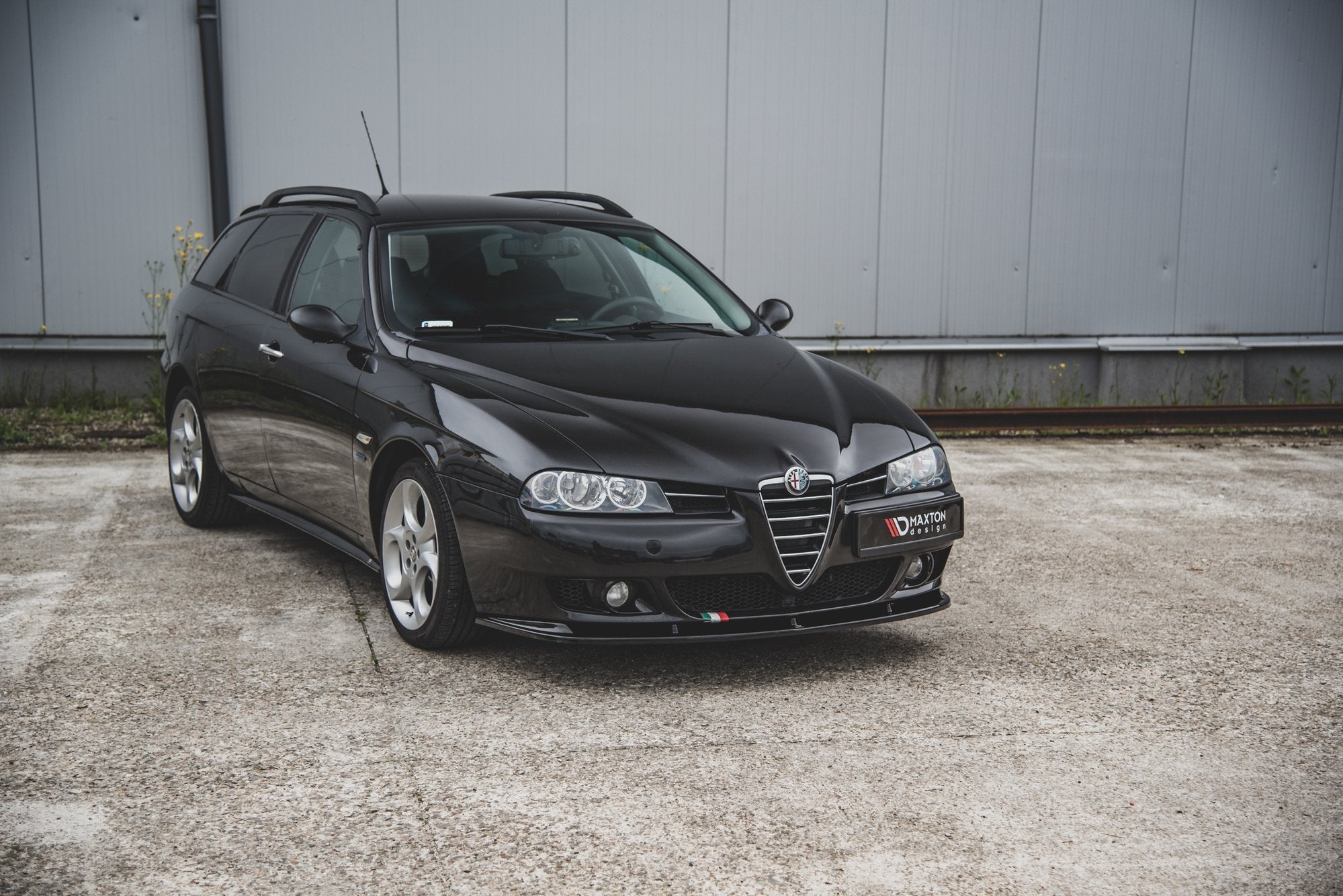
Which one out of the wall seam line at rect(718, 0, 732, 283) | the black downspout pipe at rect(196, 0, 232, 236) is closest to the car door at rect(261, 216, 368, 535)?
the black downspout pipe at rect(196, 0, 232, 236)

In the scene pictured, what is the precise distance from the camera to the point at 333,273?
547 cm

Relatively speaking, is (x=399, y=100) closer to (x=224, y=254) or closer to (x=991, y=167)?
(x=224, y=254)

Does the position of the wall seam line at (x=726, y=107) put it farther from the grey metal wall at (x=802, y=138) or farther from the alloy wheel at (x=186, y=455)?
the alloy wheel at (x=186, y=455)

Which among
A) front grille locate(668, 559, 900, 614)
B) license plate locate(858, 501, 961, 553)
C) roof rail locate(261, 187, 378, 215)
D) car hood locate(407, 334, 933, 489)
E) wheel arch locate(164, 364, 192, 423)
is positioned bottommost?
front grille locate(668, 559, 900, 614)

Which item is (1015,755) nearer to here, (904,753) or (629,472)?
(904,753)

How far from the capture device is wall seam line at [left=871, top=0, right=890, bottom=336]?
1099cm

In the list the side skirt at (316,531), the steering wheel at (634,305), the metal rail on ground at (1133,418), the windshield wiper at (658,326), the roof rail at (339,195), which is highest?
the roof rail at (339,195)

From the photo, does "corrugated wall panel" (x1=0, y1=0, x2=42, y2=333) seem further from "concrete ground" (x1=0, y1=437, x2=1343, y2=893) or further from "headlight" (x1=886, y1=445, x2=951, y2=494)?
"headlight" (x1=886, y1=445, x2=951, y2=494)

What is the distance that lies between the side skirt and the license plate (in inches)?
69.7

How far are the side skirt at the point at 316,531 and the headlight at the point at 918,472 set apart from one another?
1.85 metres

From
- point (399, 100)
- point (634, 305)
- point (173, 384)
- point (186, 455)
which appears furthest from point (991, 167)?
point (186, 455)

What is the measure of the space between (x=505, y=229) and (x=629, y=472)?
69.9 inches

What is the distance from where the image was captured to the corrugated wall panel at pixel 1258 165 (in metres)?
11.7

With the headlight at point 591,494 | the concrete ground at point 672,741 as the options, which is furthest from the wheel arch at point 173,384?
the headlight at point 591,494
